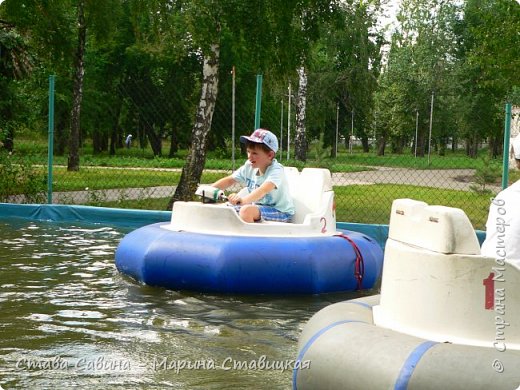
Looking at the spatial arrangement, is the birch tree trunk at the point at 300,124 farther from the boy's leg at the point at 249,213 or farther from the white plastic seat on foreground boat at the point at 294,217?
the boy's leg at the point at 249,213

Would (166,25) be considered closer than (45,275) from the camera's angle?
No

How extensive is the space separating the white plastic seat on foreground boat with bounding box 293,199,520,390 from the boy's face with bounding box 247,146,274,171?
10.5 ft

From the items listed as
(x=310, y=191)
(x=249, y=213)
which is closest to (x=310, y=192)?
(x=310, y=191)

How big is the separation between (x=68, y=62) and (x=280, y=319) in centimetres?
747

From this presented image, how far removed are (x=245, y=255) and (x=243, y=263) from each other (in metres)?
0.06

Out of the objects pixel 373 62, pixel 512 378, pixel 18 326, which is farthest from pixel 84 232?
pixel 373 62

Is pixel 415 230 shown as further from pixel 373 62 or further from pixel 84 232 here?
pixel 373 62

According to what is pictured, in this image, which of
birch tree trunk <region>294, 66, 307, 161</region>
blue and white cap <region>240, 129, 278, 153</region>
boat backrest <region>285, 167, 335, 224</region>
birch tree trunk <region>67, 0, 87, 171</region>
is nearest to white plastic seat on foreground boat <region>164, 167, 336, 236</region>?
boat backrest <region>285, 167, 335, 224</region>

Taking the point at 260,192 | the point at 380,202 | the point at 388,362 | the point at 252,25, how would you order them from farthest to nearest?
the point at 380,202 → the point at 252,25 → the point at 260,192 → the point at 388,362

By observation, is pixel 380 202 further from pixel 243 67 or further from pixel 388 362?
pixel 243 67

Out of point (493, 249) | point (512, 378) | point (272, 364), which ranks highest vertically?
point (493, 249)

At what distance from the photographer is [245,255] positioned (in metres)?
6.38

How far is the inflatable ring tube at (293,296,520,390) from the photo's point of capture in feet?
10.7

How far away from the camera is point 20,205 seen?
11148mm
